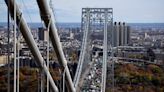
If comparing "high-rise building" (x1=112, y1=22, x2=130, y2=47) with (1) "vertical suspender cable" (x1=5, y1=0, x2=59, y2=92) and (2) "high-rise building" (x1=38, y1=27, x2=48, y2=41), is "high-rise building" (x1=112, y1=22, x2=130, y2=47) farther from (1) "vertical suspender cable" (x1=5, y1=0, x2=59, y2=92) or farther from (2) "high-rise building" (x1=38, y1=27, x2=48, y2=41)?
Answer: (2) "high-rise building" (x1=38, y1=27, x2=48, y2=41)

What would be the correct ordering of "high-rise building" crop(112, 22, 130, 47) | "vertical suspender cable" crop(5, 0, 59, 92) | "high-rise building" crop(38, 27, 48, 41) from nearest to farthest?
"vertical suspender cable" crop(5, 0, 59, 92)
"high-rise building" crop(38, 27, 48, 41)
"high-rise building" crop(112, 22, 130, 47)

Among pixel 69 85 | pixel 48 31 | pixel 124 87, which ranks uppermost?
pixel 48 31

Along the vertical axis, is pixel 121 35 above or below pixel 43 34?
below

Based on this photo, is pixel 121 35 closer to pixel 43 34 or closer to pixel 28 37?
pixel 43 34

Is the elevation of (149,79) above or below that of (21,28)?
below

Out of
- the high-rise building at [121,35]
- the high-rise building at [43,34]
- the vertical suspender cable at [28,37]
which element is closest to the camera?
the vertical suspender cable at [28,37]

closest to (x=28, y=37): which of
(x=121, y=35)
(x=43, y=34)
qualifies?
(x=43, y=34)

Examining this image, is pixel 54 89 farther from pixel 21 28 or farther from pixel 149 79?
pixel 149 79

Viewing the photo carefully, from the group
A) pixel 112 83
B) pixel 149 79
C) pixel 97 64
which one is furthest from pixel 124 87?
pixel 97 64

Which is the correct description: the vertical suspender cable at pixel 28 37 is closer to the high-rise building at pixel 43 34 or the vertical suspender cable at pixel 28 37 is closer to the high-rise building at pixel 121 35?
the high-rise building at pixel 43 34

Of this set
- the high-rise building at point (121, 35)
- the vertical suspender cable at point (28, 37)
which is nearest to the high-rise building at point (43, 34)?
the vertical suspender cable at point (28, 37)

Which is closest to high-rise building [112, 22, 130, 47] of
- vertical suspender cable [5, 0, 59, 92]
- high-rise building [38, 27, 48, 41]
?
vertical suspender cable [5, 0, 59, 92]
